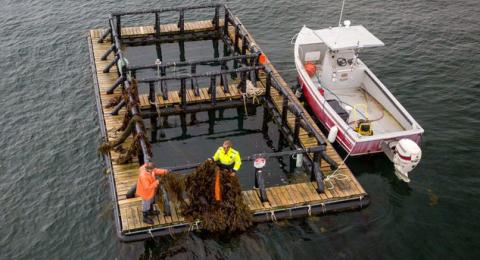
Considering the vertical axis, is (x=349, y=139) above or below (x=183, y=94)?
below

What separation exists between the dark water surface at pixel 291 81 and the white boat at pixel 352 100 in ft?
4.03

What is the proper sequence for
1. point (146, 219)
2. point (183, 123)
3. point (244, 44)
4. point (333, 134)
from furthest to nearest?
1. point (244, 44)
2. point (183, 123)
3. point (333, 134)
4. point (146, 219)

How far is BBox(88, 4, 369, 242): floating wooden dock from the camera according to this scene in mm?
16000

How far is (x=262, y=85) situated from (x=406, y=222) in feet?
32.7

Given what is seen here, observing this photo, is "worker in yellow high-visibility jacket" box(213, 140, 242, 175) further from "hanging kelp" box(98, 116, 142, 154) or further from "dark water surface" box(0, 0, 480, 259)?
"hanging kelp" box(98, 116, 142, 154)

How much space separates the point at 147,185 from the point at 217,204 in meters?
2.51

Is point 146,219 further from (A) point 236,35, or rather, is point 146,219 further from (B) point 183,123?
(A) point 236,35

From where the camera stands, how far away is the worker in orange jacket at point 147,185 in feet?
48.1

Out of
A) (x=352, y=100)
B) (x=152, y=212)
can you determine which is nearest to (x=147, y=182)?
(x=152, y=212)

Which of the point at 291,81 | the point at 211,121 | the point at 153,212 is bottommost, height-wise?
the point at 153,212

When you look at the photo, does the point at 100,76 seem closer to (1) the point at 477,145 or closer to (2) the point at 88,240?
(2) the point at 88,240

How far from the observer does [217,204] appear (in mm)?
15906

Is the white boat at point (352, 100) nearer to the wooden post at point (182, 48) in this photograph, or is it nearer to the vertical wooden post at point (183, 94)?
the vertical wooden post at point (183, 94)

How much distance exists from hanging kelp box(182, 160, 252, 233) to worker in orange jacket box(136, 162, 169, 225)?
1.08 m
